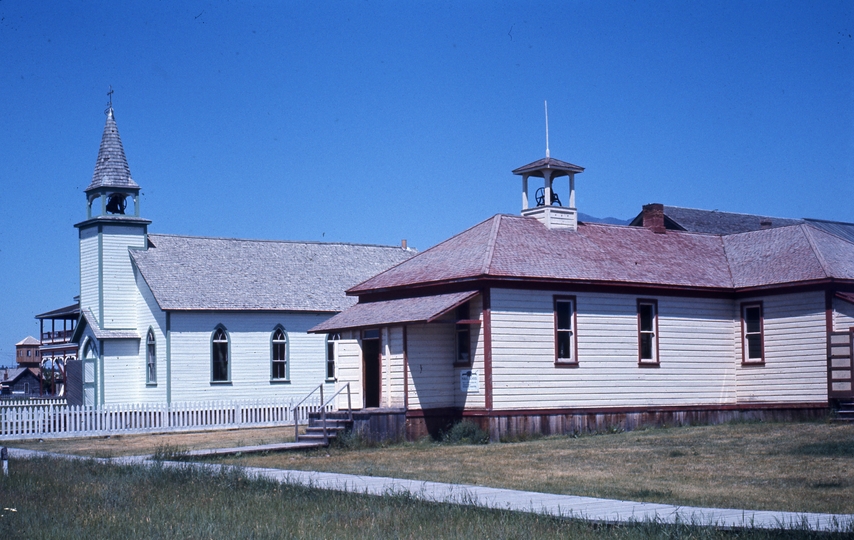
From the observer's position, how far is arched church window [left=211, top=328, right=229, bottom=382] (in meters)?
42.4

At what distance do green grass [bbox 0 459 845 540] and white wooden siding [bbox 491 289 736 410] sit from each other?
1181 cm

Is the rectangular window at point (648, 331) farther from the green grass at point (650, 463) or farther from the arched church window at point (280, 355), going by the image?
the arched church window at point (280, 355)

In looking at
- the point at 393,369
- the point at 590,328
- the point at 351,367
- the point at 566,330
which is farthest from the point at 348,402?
the point at 590,328

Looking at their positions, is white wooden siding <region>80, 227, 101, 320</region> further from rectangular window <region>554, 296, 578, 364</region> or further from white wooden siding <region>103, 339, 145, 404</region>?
rectangular window <region>554, 296, 578, 364</region>

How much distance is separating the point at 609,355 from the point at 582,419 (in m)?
1.98

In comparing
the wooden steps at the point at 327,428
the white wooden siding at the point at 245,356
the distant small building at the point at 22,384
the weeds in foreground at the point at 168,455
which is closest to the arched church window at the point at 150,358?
the white wooden siding at the point at 245,356

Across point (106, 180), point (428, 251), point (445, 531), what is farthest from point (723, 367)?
point (106, 180)

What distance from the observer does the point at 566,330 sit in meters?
29.4

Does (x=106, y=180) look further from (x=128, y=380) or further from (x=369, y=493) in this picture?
(x=369, y=493)

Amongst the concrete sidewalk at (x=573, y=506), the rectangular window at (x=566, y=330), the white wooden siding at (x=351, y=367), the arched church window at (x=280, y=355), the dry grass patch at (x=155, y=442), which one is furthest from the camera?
the arched church window at (x=280, y=355)

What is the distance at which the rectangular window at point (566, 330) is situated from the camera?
2934 centimetres

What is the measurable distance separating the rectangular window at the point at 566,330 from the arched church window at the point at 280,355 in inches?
683

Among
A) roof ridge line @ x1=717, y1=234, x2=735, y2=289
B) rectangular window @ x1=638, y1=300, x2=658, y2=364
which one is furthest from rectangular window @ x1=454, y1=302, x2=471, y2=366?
roof ridge line @ x1=717, y1=234, x2=735, y2=289

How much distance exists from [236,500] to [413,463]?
7.80m
